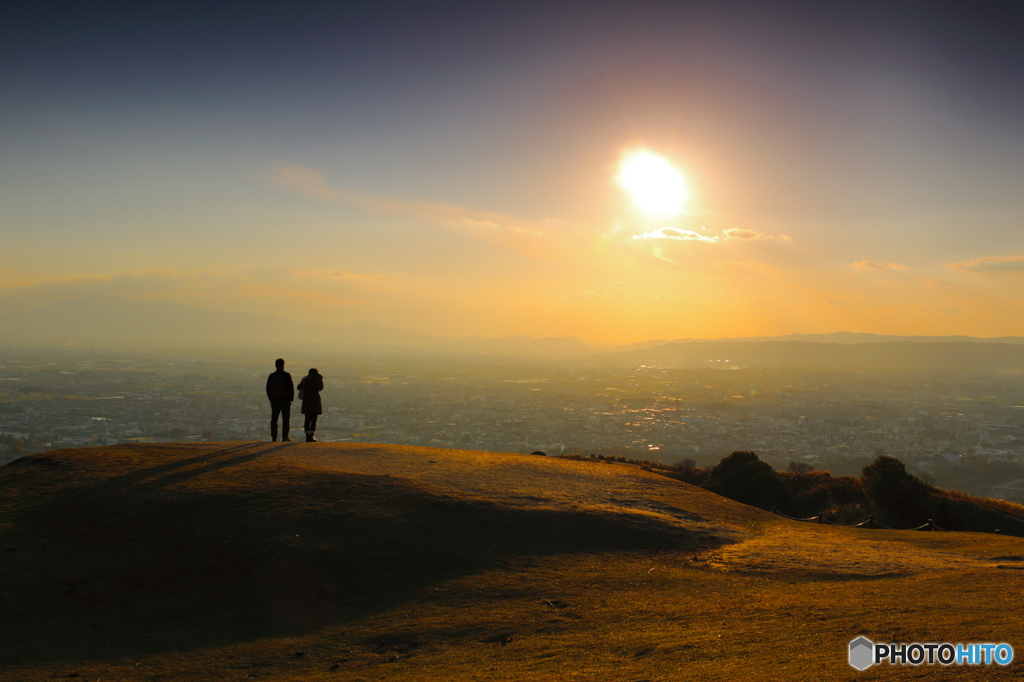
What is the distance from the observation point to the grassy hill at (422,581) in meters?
6.14

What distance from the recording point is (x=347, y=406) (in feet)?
262

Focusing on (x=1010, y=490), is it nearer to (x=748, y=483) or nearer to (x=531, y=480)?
(x=748, y=483)

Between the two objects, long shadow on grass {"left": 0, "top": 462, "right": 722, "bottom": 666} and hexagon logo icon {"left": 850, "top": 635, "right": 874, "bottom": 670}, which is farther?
long shadow on grass {"left": 0, "top": 462, "right": 722, "bottom": 666}

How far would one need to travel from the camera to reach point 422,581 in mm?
8727

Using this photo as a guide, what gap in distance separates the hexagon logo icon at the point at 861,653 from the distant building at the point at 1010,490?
50.6m

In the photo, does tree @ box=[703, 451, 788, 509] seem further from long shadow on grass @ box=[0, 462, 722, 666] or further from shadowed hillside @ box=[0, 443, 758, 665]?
long shadow on grass @ box=[0, 462, 722, 666]

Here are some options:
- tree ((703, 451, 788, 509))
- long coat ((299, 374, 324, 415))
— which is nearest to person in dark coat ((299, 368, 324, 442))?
long coat ((299, 374, 324, 415))

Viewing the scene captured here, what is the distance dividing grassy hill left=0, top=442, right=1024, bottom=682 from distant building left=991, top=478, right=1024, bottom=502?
42830mm

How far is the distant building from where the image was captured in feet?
146

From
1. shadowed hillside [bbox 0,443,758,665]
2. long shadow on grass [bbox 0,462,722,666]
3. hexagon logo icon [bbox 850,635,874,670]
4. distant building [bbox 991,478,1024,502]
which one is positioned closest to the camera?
hexagon logo icon [bbox 850,635,874,670]

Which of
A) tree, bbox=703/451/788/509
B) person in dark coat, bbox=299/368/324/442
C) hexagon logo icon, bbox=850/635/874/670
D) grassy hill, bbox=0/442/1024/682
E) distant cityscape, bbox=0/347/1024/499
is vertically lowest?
distant cityscape, bbox=0/347/1024/499

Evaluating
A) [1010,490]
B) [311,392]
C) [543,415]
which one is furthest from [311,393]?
[543,415]

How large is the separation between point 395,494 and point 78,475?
21.2ft

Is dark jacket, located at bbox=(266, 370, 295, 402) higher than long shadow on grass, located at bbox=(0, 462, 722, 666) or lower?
higher
